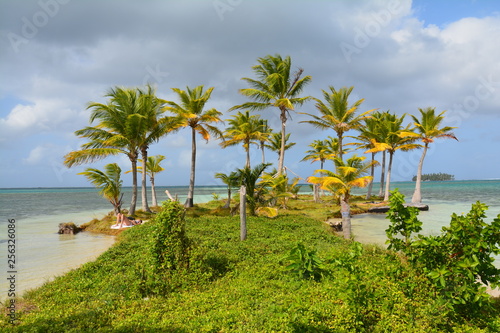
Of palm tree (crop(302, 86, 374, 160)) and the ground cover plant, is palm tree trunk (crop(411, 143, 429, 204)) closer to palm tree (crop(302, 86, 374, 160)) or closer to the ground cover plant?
palm tree (crop(302, 86, 374, 160))

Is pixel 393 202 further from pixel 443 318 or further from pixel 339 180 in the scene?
pixel 339 180

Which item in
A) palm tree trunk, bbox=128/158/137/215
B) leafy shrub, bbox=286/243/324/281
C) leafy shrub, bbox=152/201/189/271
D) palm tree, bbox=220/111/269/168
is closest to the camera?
leafy shrub, bbox=286/243/324/281

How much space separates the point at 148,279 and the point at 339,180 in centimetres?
847

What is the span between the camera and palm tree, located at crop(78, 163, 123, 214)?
16.1 meters

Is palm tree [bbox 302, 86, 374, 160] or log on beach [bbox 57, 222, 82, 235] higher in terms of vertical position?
palm tree [bbox 302, 86, 374, 160]

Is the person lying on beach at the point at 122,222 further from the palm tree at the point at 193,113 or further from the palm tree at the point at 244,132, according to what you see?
the palm tree at the point at 244,132

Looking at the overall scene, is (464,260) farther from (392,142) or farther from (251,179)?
(392,142)

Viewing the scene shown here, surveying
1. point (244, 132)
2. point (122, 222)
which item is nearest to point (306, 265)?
point (122, 222)

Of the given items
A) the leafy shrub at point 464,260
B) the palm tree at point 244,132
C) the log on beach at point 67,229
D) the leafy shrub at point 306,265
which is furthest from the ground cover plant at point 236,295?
the palm tree at point 244,132

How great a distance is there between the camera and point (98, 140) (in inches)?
696

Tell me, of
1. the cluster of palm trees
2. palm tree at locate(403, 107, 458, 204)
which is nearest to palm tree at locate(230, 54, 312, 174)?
the cluster of palm trees

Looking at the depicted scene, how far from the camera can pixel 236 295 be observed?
18.7 feet

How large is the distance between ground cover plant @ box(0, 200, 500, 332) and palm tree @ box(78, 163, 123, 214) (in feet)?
27.8

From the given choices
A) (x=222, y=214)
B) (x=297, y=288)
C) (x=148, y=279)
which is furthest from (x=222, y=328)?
(x=222, y=214)
